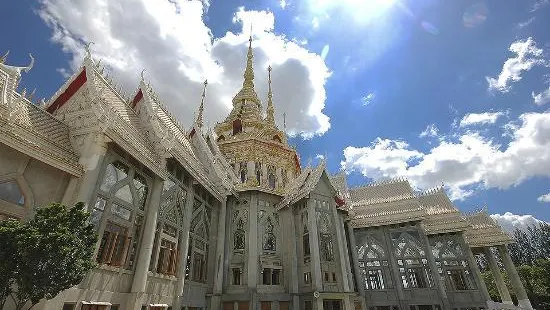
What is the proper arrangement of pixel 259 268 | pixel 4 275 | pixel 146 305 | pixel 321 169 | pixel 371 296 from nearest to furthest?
1. pixel 4 275
2. pixel 146 305
3. pixel 259 268
4. pixel 321 169
5. pixel 371 296

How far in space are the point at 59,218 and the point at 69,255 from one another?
3.53ft

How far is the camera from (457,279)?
2773 centimetres

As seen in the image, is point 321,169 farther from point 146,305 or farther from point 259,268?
point 146,305

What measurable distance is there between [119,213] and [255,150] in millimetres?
20165

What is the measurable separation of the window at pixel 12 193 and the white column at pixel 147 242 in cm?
527

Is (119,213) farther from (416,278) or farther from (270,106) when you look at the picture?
(270,106)

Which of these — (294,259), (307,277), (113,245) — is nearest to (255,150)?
(294,259)

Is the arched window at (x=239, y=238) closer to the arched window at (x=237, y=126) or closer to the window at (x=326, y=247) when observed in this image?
the window at (x=326, y=247)

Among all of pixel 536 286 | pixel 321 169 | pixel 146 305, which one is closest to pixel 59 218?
pixel 146 305

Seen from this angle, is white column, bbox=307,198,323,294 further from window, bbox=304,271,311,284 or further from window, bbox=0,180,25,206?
window, bbox=0,180,25,206

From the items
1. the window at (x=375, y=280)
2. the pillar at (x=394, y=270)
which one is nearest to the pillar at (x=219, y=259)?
the window at (x=375, y=280)

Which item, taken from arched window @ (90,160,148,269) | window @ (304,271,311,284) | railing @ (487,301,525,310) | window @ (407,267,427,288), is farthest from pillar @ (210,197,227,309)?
railing @ (487,301,525,310)

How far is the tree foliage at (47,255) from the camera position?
7.75 m

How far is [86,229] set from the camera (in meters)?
9.20
